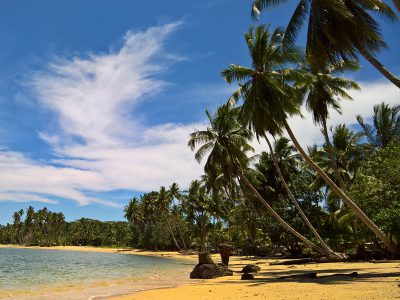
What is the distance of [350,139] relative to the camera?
31.5m

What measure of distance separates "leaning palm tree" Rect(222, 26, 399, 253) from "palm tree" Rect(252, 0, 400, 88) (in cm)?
536

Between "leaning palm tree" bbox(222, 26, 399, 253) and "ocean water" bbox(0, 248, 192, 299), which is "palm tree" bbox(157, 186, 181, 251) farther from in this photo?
"leaning palm tree" bbox(222, 26, 399, 253)

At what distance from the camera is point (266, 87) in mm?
20906

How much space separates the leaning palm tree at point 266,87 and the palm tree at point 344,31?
17.6 ft

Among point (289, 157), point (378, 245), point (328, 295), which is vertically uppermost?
point (289, 157)

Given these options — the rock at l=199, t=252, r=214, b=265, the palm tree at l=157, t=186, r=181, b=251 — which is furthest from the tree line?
the rock at l=199, t=252, r=214, b=265

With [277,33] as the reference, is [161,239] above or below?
below

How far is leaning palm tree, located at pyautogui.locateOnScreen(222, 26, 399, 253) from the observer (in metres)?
20.7

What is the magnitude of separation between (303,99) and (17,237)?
428 ft

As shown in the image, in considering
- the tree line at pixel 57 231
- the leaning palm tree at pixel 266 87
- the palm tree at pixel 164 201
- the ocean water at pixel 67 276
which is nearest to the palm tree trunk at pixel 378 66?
the leaning palm tree at pixel 266 87

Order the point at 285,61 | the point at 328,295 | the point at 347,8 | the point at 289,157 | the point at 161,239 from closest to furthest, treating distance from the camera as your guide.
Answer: the point at 328,295
the point at 347,8
the point at 285,61
the point at 289,157
the point at 161,239

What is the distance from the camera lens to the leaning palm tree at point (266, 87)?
2066 cm

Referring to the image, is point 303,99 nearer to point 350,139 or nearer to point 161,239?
point 350,139

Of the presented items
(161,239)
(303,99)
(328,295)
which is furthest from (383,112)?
(161,239)
